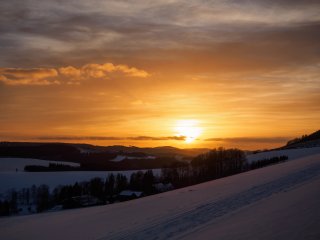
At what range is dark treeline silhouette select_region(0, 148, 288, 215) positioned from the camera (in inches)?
4102

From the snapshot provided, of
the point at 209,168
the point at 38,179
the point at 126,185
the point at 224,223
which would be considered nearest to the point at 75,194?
the point at 126,185

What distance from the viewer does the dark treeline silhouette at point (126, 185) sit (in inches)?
4102

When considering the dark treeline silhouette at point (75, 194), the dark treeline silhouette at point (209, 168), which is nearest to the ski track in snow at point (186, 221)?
the dark treeline silhouette at point (75, 194)

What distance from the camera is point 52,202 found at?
374ft

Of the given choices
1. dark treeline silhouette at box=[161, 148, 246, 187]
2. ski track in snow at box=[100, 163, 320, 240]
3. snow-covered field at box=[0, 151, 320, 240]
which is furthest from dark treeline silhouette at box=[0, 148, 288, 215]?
ski track in snow at box=[100, 163, 320, 240]

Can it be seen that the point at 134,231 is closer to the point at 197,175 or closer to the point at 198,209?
the point at 198,209

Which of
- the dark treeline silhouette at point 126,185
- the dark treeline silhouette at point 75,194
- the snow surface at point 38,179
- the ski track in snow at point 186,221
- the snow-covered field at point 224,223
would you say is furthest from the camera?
the snow surface at point 38,179

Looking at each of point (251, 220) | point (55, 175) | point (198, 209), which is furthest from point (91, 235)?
point (55, 175)

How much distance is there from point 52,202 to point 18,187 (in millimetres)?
58847

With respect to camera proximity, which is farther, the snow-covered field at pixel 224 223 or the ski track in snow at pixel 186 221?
the ski track in snow at pixel 186 221

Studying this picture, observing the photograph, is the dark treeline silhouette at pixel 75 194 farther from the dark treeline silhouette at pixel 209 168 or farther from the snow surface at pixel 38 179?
the snow surface at pixel 38 179

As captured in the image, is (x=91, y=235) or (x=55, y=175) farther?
(x=55, y=175)

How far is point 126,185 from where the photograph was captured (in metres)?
130

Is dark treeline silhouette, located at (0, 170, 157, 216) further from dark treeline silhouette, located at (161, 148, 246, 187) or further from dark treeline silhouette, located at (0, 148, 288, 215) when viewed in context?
dark treeline silhouette, located at (161, 148, 246, 187)
